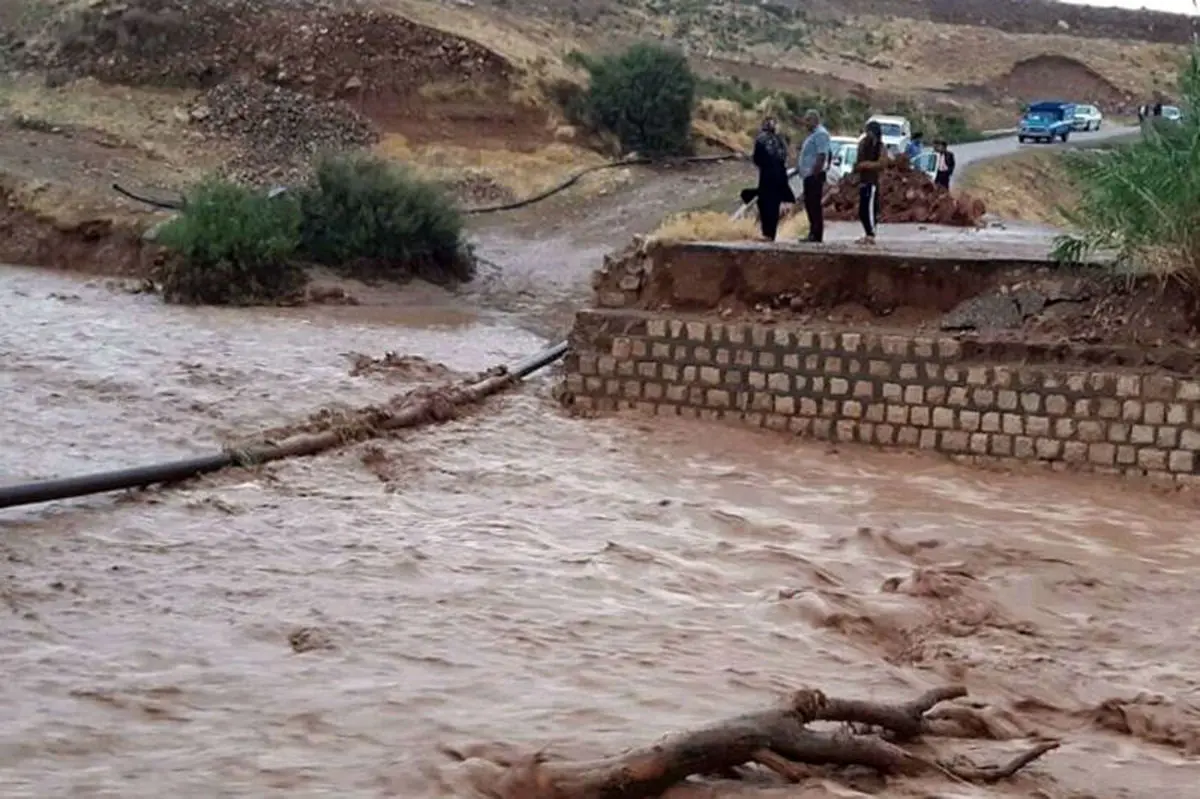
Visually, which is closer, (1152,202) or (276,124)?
(1152,202)

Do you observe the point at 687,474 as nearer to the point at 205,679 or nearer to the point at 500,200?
the point at 205,679

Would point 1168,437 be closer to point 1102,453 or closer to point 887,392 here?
point 1102,453

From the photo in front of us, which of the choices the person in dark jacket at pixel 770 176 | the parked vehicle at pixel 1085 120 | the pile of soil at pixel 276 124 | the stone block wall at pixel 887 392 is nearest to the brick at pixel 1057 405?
the stone block wall at pixel 887 392

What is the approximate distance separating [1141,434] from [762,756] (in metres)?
8.15

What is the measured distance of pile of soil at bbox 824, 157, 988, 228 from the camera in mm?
25703

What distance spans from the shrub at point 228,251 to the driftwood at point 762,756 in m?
19.1

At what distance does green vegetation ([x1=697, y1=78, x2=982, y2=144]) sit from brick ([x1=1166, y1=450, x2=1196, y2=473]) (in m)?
34.3

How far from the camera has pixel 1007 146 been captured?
49.7 m

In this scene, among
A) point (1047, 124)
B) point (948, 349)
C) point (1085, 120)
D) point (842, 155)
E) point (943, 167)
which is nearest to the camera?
point (948, 349)

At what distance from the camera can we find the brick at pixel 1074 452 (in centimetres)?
1396

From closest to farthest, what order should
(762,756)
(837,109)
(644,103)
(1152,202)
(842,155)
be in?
(762,756) < (1152,202) < (842,155) < (644,103) < (837,109)

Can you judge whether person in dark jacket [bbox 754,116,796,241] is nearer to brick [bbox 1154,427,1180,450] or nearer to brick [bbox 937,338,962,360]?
brick [bbox 937,338,962,360]

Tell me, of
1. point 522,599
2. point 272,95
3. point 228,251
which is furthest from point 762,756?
point 272,95

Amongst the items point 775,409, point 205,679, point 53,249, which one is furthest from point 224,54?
point 205,679
